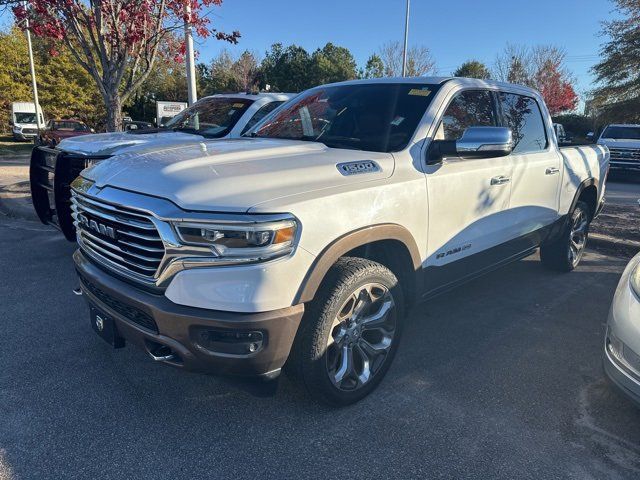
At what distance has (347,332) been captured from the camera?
2.81m

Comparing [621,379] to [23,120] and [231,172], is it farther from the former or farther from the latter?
[23,120]

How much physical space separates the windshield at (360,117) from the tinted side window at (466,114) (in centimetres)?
20

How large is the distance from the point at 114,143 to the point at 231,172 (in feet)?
11.3

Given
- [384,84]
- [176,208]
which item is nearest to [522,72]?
[384,84]

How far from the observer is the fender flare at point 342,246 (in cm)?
242

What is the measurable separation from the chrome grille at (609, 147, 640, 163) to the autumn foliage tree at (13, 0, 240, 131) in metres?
13.1

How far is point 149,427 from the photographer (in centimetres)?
271

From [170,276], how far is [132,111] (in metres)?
42.9

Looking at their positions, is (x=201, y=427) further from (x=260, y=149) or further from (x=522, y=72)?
(x=522, y=72)

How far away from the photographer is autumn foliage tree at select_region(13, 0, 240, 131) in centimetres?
716

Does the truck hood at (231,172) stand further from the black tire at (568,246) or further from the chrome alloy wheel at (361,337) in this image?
the black tire at (568,246)

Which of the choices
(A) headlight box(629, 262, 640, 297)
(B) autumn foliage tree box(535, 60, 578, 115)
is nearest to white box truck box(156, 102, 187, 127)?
(A) headlight box(629, 262, 640, 297)

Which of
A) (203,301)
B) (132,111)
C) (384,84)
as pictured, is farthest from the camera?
(132,111)

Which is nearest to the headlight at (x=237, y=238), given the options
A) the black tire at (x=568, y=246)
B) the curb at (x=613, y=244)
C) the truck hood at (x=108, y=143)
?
the truck hood at (x=108, y=143)
